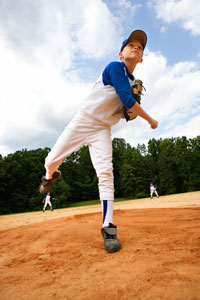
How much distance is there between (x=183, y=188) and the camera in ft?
144

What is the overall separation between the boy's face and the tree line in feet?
115

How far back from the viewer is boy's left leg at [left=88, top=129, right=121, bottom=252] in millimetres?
2376

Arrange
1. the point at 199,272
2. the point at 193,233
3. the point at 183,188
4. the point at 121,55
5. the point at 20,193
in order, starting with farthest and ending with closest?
the point at 183,188, the point at 20,193, the point at 121,55, the point at 193,233, the point at 199,272

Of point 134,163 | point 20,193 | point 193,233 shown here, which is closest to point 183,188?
point 134,163

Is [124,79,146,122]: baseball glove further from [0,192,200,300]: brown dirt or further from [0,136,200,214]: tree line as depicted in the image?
[0,136,200,214]: tree line

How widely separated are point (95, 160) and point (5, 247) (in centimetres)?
179

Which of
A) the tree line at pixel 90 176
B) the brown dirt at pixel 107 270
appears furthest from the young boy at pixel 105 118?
the tree line at pixel 90 176

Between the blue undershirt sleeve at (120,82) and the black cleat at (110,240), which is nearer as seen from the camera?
the black cleat at (110,240)

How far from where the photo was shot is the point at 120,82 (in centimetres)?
235

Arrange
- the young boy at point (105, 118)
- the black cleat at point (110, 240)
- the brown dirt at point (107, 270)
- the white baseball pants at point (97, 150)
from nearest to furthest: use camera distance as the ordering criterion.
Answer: the brown dirt at point (107, 270) < the black cleat at point (110, 240) < the young boy at point (105, 118) < the white baseball pants at point (97, 150)

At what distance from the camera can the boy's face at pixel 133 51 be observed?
2617mm

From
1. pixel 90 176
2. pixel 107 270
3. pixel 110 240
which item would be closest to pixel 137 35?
pixel 110 240

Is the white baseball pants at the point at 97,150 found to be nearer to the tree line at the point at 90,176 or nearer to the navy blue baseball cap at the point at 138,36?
the navy blue baseball cap at the point at 138,36

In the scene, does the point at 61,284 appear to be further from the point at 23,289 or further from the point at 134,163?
the point at 134,163
